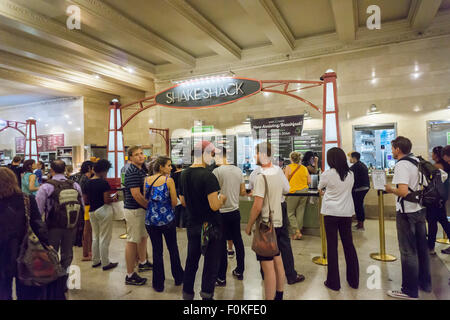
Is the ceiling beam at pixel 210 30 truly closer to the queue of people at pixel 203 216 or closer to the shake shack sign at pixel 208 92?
the shake shack sign at pixel 208 92

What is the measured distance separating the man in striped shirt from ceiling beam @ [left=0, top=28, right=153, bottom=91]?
5.82 metres

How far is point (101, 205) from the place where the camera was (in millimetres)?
3689

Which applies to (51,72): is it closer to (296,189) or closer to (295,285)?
(296,189)

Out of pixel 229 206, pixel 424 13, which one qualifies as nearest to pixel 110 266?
pixel 229 206

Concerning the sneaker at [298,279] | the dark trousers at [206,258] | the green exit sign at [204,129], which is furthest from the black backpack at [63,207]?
the green exit sign at [204,129]

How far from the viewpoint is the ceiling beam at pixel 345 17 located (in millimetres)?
5423

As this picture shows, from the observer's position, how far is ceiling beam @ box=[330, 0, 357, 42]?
5.42m

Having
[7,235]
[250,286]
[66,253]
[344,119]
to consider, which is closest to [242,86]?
[344,119]

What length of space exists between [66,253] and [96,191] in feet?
2.91

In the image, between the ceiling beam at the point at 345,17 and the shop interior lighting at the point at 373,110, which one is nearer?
the ceiling beam at the point at 345,17

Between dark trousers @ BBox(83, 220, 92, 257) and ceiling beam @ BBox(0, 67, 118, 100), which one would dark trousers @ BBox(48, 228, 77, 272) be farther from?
ceiling beam @ BBox(0, 67, 118, 100)

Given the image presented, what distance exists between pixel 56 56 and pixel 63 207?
6524 mm

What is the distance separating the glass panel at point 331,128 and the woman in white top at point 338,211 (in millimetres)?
1886
